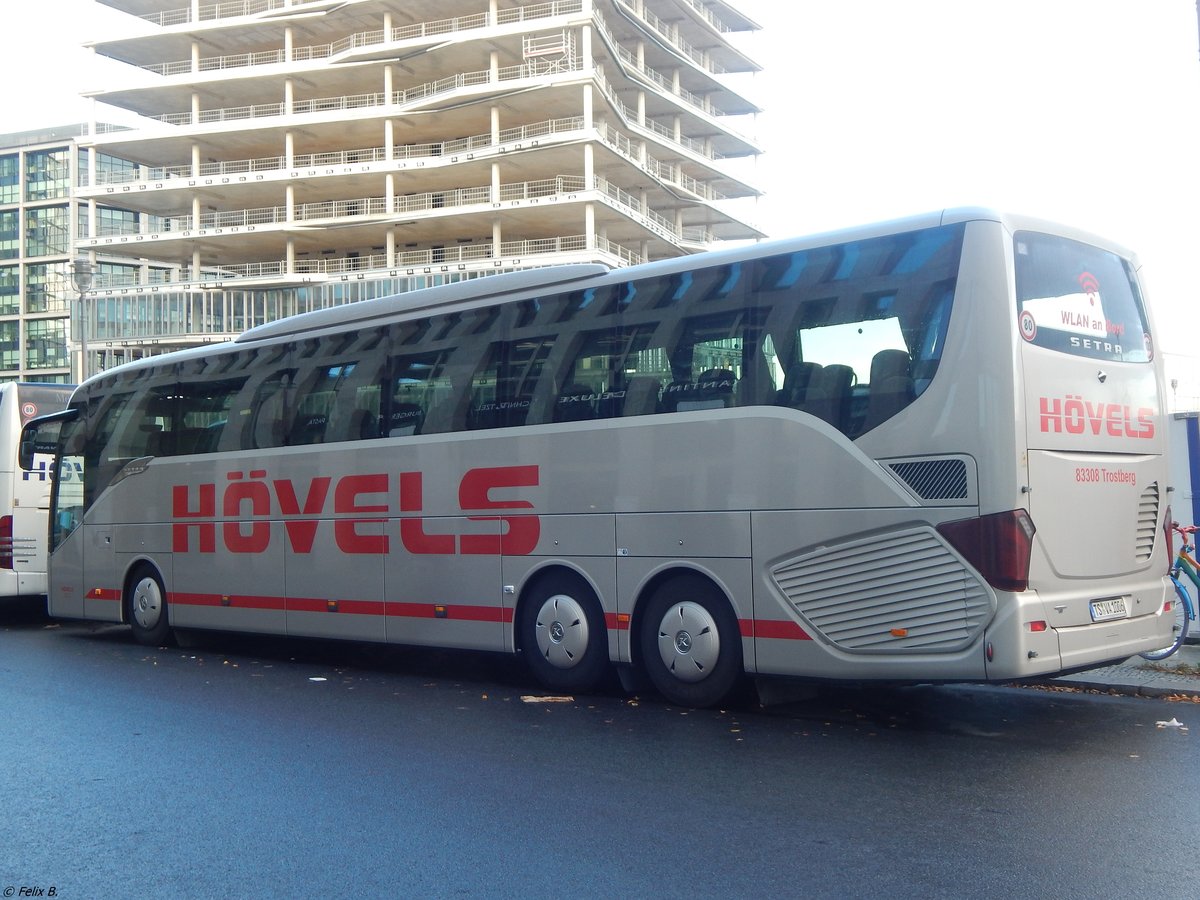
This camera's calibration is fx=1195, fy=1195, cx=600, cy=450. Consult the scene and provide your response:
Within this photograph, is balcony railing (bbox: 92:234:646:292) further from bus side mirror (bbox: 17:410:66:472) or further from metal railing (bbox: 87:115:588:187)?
bus side mirror (bbox: 17:410:66:472)

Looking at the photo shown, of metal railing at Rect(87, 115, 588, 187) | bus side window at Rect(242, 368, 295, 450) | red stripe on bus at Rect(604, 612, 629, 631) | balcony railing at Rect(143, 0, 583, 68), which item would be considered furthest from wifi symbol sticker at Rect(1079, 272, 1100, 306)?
balcony railing at Rect(143, 0, 583, 68)

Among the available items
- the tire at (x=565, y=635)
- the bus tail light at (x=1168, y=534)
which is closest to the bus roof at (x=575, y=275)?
the bus tail light at (x=1168, y=534)

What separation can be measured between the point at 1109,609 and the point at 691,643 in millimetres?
3022

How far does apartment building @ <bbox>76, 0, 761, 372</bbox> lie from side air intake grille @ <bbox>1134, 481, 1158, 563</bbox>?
187 ft

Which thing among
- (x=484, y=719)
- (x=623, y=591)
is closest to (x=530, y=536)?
(x=623, y=591)

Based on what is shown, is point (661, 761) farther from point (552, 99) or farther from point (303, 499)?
point (552, 99)

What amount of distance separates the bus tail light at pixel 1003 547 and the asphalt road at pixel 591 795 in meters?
1.11

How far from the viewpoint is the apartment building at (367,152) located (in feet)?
220

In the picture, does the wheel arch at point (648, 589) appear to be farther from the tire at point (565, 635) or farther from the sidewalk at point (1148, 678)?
the sidewalk at point (1148, 678)

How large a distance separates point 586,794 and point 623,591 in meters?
3.27

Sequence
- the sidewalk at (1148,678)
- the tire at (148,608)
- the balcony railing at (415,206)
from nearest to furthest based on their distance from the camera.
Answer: the sidewalk at (1148,678)
the tire at (148,608)
the balcony railing at (415,206)

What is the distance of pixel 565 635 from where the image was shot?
1025cm

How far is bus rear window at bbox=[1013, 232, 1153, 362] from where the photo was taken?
26.1 ft

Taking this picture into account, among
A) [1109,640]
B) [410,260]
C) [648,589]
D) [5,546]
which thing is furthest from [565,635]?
[410,260]
